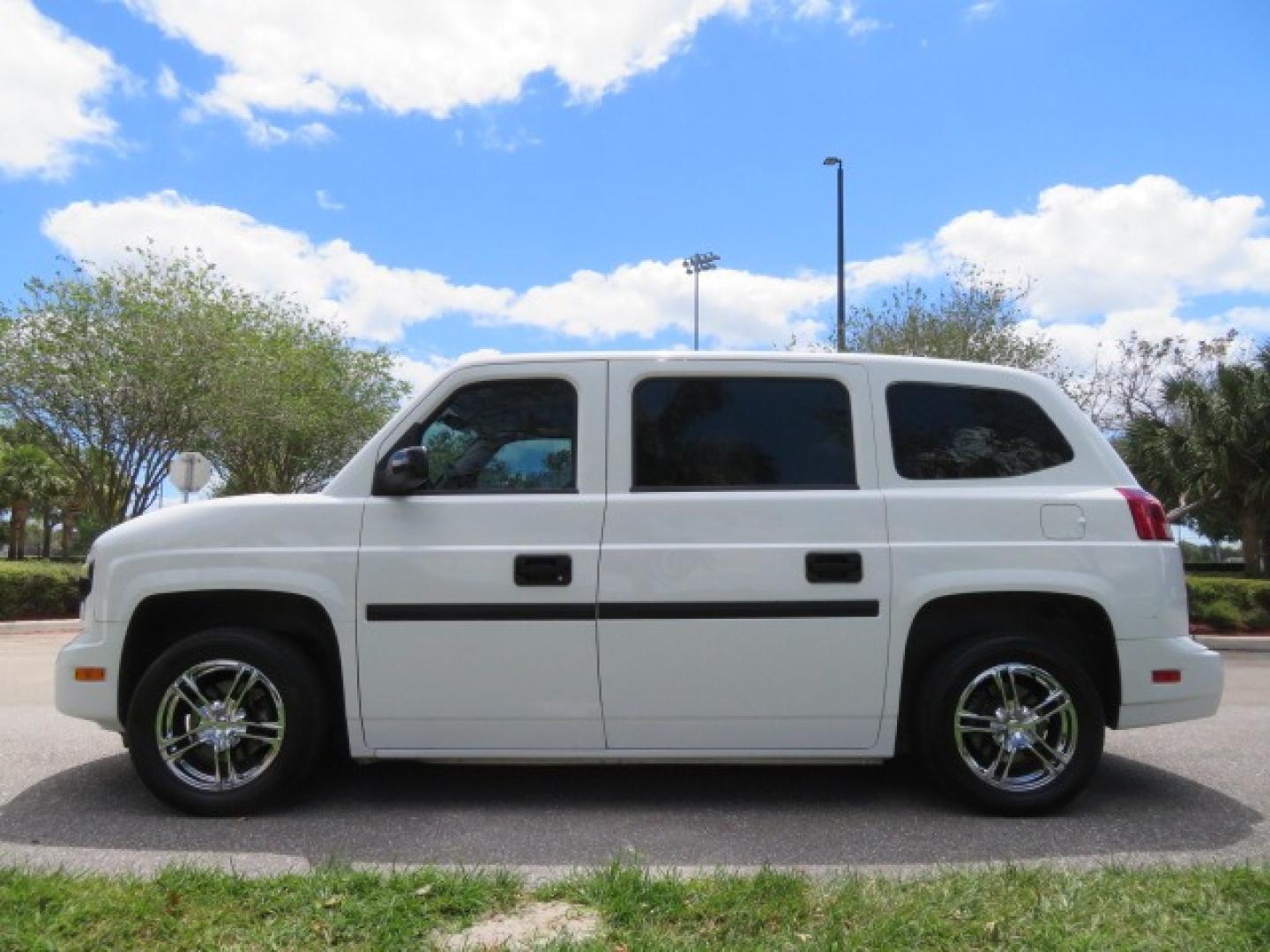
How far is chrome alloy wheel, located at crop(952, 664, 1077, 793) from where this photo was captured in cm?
424

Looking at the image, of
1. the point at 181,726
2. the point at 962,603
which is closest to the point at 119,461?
the point at 181,726

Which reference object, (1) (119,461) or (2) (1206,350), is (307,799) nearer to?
(1) (119,461)

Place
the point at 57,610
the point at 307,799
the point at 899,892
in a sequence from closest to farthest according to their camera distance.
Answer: the point at 899,892 → the point at 307,799 → the point at 57,610

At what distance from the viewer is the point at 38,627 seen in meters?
15.5

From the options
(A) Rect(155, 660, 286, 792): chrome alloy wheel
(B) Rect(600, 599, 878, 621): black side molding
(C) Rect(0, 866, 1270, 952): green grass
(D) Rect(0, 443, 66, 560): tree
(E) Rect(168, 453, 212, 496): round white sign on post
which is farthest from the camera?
(D) Rect(0, 443, 66, 560): tree

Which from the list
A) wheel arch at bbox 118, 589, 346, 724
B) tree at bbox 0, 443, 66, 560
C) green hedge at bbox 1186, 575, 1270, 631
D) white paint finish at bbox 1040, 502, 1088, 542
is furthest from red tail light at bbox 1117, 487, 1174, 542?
tree at bbox 0, 443, 66, 560

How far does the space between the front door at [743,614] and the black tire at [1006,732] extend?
28cm

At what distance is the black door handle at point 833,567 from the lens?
417cm

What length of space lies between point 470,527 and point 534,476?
0.35 meters

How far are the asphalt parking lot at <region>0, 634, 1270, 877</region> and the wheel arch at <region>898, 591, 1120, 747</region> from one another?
1.65ft

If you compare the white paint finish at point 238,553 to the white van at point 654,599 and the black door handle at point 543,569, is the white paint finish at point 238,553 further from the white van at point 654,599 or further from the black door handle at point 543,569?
the black door handle at point 543,569

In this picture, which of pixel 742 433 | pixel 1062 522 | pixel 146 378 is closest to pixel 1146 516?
pixel 1062 522

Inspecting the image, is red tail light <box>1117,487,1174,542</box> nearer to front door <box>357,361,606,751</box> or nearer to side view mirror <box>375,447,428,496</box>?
front door <box>357,361,606,751</box>

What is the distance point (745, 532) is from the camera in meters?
4.21
